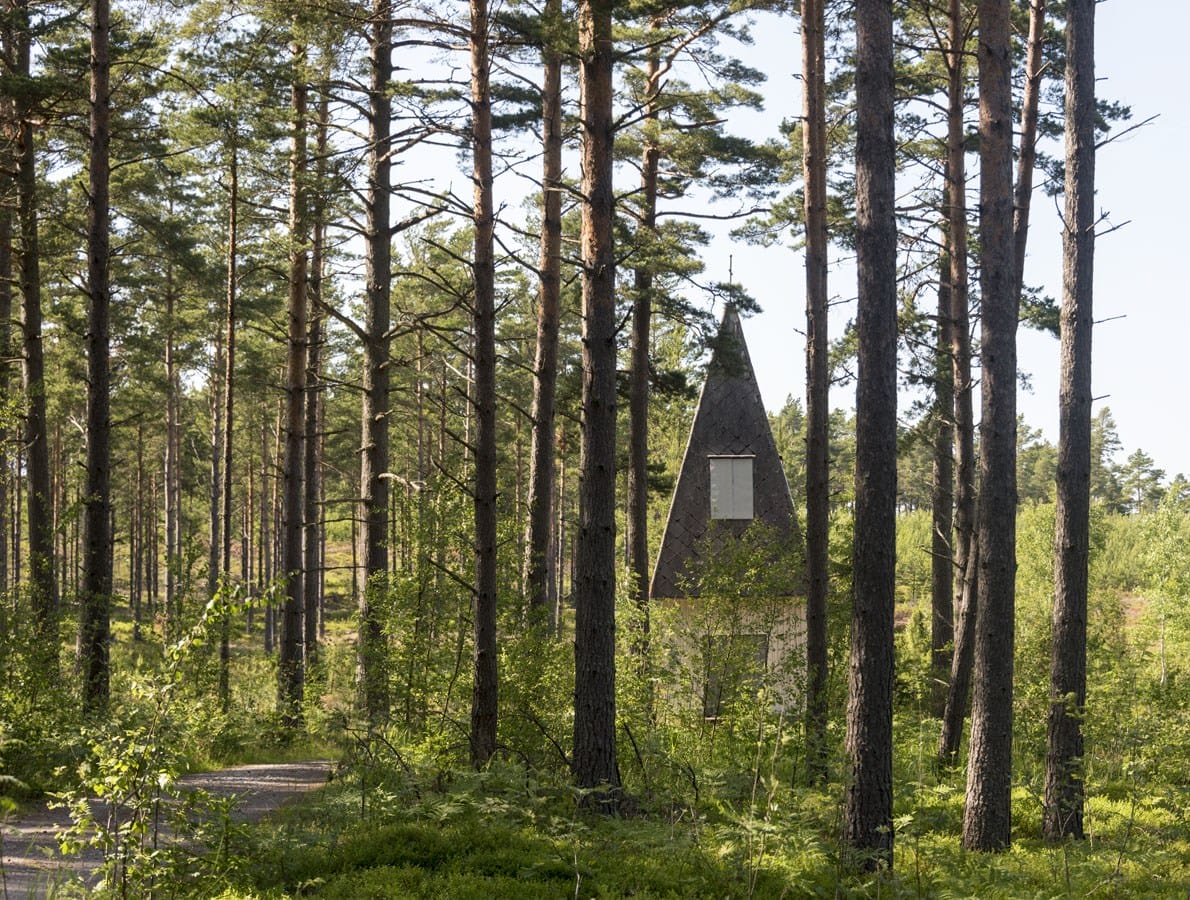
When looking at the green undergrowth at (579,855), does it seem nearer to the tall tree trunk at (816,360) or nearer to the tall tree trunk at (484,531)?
the tall tree trunk at (484,531)

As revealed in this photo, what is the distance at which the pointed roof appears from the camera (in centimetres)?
2053

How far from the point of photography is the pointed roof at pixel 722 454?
2053 cm

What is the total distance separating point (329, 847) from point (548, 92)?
11.2 meters

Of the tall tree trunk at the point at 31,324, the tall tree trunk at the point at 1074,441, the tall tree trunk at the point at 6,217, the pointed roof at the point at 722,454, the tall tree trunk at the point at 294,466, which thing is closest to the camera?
the tall tree trunk at the point at 1074,441

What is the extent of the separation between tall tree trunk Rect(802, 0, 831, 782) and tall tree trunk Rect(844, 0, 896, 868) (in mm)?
5150

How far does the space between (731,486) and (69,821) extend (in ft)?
46.1

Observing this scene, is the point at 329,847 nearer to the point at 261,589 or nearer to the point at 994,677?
the point at 261,589

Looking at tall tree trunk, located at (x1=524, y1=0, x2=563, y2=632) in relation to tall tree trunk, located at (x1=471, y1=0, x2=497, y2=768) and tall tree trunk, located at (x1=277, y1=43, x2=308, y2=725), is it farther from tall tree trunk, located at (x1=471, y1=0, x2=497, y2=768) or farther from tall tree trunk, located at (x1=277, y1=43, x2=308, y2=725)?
tall tree trunk, located at (x1=277, y1=43, x2=308, y2=725)

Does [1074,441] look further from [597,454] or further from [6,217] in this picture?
[6,217]

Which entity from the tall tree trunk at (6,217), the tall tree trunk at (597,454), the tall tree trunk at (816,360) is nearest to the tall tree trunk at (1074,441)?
the tall tree trunk at (816,360)

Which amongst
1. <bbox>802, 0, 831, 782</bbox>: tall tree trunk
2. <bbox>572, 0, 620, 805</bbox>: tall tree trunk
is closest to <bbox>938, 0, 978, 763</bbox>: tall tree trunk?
<bbox>802, 0, 831, 782</bbox>: tall tree trunk

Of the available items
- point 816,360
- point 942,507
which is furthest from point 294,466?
point 942,507

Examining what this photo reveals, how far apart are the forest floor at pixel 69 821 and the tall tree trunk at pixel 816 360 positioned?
669 cm

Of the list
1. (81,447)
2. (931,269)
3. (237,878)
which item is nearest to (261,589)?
(237,878)
